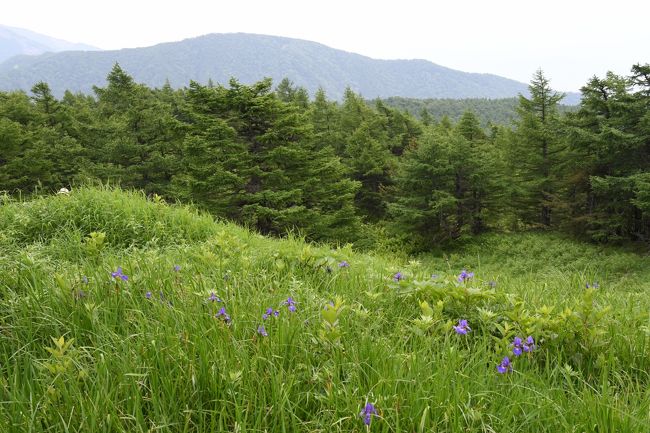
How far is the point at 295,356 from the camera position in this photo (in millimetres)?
1729

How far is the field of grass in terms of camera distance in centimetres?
141

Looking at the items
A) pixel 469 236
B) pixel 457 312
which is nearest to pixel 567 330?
pixel 457 312

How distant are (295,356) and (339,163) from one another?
811 inches

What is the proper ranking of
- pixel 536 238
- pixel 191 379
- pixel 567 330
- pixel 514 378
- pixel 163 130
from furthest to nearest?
pixel 163 130
pixel 536 238
pixel 567 330
pixel 514 378
pixel 191 379

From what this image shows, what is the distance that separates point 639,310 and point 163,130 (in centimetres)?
2462

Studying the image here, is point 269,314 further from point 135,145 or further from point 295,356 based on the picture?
point 135,145

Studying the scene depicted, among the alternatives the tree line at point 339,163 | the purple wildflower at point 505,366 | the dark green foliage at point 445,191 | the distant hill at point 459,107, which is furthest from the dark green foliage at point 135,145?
the distant hill at point 459,107

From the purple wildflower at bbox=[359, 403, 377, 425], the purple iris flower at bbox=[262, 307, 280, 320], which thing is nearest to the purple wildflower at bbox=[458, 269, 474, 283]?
the purple iris flower at bbox=[262, 307, 280, 320]

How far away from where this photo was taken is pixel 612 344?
209 cm

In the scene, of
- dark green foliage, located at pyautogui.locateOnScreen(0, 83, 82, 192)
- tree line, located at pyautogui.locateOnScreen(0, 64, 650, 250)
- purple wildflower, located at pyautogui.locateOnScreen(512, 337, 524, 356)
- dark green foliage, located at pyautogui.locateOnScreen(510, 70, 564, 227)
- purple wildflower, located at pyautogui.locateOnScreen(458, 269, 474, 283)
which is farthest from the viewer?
dark green foliage, located at pyautogui.locateOnScreen(510, 70, 564, 227)

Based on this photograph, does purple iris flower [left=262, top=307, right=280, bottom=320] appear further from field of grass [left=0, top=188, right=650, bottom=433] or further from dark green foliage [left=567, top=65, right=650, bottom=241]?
dark green foliage [left=567, top=65, right=650, bottom=241]

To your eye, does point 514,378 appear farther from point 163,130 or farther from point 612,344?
point 163,130

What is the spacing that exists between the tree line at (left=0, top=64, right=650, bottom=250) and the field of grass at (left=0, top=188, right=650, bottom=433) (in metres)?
13.2

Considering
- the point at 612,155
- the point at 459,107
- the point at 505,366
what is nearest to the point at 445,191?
the point at 612,155
